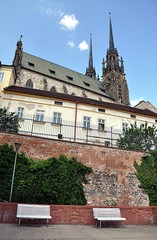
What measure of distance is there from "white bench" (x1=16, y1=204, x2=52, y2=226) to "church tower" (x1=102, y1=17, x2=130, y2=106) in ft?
145

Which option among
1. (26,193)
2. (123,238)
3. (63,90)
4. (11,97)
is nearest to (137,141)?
(26,193)

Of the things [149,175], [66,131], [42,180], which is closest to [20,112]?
[66,131]

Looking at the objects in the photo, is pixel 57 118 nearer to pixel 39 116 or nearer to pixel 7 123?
pixel 39 116

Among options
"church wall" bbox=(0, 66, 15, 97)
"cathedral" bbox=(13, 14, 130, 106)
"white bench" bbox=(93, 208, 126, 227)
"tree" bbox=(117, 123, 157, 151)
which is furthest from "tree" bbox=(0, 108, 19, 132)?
"cathedral" bbox=(13, 14, 130, 106)

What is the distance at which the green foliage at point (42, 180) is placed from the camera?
11992 mm

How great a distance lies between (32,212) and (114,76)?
56163mm

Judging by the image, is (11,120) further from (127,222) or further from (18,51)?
(18,51)

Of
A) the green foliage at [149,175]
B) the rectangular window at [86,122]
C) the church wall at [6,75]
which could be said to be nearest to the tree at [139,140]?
the green foliage at [149,175]

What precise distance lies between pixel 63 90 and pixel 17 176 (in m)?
27.8

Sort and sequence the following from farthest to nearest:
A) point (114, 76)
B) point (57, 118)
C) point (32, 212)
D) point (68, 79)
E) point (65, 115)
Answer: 1. point (114, 76)
2. point (68, 79)
3. point (65, 115)
4. point (57, 118)
5. point (32, 212)

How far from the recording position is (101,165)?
49.3 feet

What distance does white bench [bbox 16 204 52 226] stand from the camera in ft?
26.7

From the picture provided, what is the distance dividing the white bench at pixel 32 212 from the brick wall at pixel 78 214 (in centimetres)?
37

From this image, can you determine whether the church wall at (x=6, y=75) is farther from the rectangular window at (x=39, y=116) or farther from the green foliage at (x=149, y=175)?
the green foliage at (x=149, y=175)
